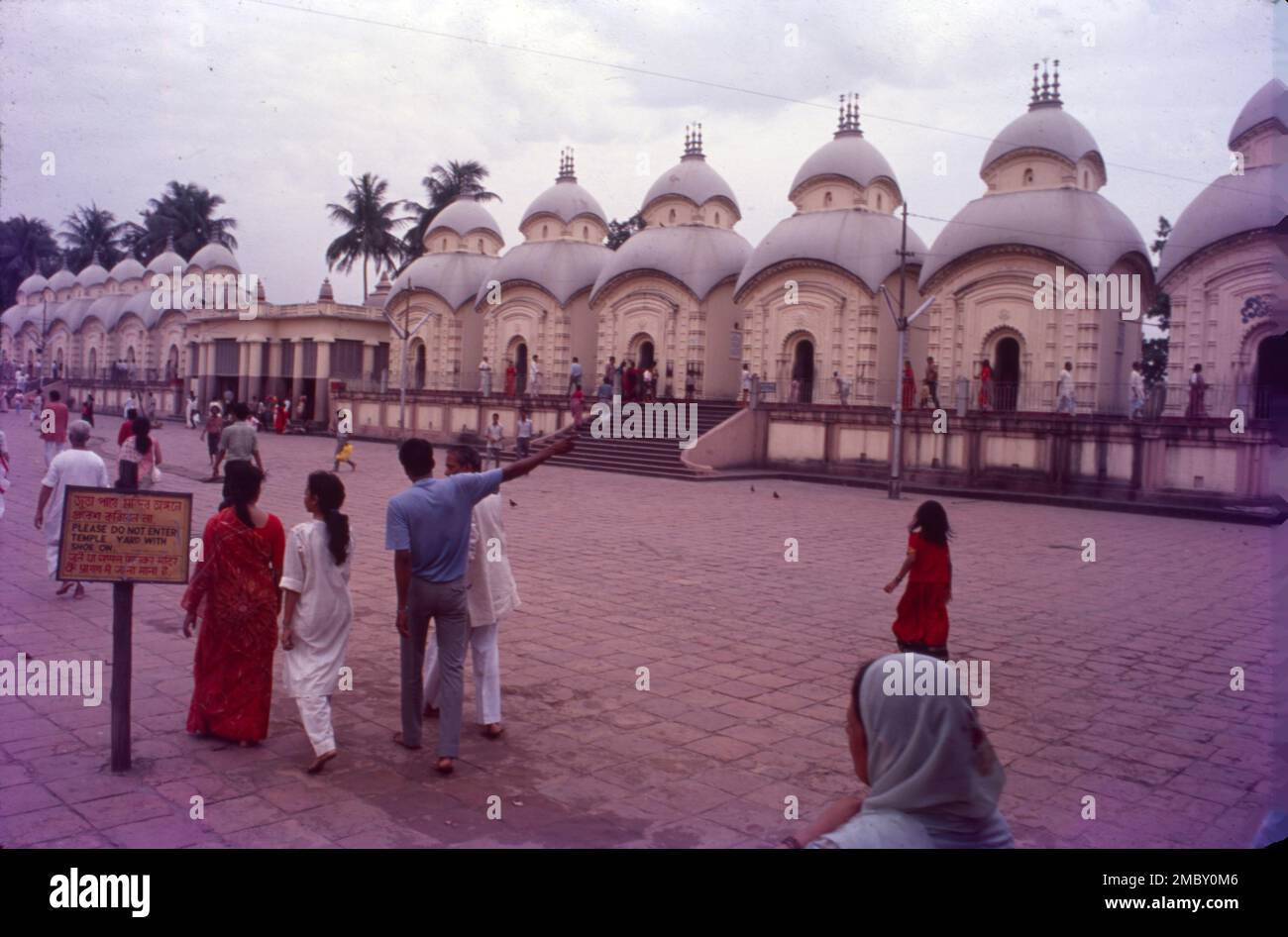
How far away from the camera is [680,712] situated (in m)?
5.92

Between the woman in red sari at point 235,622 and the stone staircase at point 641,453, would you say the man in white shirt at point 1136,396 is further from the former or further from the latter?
the woman in red sari at point 235,622

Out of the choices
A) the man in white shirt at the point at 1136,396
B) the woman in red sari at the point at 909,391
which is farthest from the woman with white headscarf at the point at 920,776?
the woman in red sari at the point at 909,391

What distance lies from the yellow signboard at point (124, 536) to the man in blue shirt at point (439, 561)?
3.38 ft

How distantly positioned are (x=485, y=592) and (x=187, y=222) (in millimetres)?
65826

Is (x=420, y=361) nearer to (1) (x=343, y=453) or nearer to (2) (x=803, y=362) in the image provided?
(2) (x=803, y=362)

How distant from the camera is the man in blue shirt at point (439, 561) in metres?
4.82

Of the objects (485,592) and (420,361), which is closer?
(485,592)

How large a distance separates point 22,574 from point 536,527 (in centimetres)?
625

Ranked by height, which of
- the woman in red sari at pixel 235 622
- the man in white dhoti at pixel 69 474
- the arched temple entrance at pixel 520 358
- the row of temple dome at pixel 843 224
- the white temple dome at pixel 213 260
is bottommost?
the woman in red sari at pixel 235 622

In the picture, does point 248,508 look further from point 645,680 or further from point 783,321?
point 783,321

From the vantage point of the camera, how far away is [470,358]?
40.8 meters

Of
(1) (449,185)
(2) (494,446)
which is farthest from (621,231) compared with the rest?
(2) (494,446)

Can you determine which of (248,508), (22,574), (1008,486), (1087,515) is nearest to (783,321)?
(1008,486)

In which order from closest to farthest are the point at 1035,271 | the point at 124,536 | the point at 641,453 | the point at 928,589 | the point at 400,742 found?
the point at 124,536
the point at 400,742
the point at 928,589
the point at 1035,271
the point at 641,453
